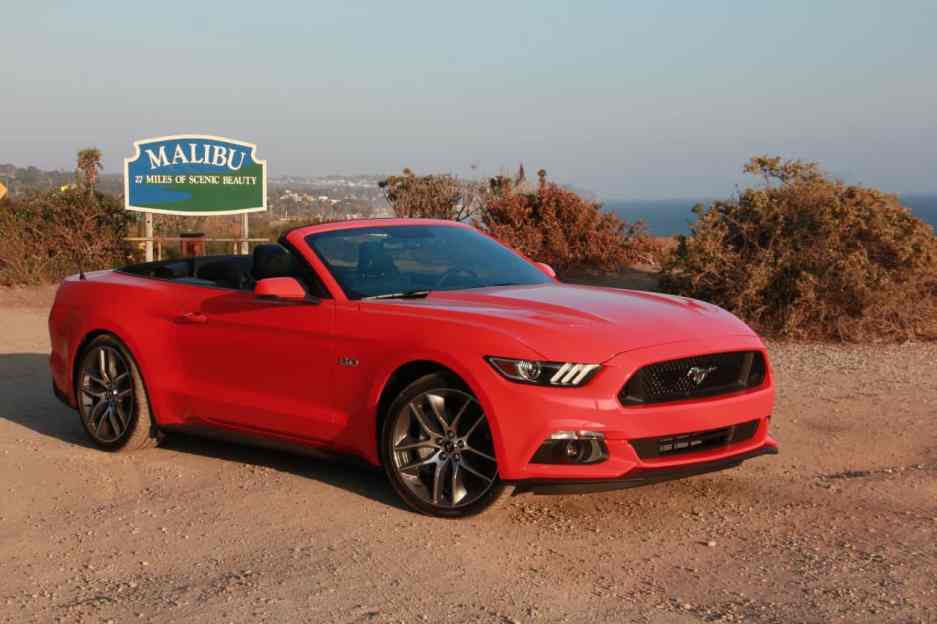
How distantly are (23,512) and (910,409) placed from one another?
642 centimetres

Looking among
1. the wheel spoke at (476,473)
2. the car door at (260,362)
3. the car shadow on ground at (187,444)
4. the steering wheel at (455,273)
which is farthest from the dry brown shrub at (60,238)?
the wheel spoke at (476,473)

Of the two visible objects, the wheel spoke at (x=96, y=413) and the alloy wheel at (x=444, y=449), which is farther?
the wheel spoke at (x=96, y=413)

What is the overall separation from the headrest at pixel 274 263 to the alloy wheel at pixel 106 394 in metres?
1.24

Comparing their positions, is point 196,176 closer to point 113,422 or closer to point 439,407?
point 113,422

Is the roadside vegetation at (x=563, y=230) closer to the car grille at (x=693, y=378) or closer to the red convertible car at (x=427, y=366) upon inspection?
the red convertible car at (x=427, y=366)

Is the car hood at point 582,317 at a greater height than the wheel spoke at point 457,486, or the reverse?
the car hood at point 582,317

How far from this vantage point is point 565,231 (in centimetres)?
1862

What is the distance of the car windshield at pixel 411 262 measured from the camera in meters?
6.90

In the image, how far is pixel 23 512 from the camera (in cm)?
656

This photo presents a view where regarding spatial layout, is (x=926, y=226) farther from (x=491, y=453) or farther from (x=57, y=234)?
(x=57, y=234)

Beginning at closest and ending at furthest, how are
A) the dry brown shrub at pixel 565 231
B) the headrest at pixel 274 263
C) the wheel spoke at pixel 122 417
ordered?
the headrest at pixel 274 263, the wheel spoke at pixel 122 417, the dry brown shrub at pixel 565 231

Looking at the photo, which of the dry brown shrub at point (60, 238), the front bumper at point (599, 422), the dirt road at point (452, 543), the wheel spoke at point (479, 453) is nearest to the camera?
the dirt road at point (452, 543)

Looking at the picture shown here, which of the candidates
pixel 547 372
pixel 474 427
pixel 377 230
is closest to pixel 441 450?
pixel 474 427

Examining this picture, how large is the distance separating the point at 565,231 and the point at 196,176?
7147mm
